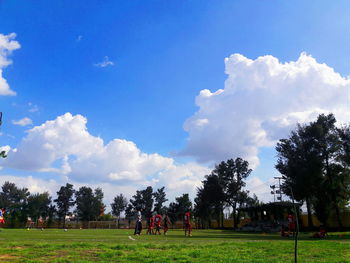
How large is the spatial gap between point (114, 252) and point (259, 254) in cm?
522

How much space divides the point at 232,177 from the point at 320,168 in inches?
1468

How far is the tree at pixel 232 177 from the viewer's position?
80438 mm

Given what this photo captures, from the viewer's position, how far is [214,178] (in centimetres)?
8225

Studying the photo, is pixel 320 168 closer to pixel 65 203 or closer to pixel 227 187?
pixel 227 187

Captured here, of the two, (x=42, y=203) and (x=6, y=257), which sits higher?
(x=42, y=203)

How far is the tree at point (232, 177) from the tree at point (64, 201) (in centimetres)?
5747

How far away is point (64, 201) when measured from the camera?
11444cm

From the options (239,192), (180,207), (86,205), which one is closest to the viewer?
(239,192)

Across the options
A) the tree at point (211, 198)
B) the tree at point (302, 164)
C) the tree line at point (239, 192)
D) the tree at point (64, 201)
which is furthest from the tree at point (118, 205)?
the tree at point (302, 164)

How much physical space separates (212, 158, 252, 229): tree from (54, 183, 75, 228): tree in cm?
5747

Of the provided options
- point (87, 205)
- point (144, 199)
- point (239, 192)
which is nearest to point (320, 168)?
point (239, 192)

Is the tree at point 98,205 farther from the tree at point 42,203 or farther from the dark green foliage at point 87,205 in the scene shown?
the tree at point 42,203

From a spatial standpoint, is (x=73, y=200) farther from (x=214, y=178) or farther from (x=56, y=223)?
(x=214, y=178)

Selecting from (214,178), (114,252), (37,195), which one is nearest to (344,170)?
(214,178)
